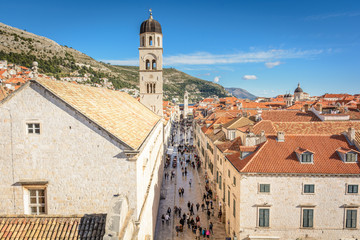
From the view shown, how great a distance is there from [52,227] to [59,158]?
401 centimetres

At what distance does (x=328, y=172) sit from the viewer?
770 inches

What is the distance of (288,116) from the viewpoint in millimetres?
40406

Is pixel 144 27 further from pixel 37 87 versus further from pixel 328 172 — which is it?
pixel 328 172

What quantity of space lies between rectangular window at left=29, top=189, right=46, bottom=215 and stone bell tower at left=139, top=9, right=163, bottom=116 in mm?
28649

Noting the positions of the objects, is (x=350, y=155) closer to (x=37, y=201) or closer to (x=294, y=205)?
(x=294, y=205)

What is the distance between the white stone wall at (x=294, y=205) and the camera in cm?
1961

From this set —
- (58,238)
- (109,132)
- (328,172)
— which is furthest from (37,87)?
(328,172)

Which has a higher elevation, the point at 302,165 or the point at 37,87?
the point at 37,87

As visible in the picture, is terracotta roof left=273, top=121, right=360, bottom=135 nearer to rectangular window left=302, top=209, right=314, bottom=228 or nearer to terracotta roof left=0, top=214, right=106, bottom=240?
rectangular window left=302, top=209, right=314, bottom=228

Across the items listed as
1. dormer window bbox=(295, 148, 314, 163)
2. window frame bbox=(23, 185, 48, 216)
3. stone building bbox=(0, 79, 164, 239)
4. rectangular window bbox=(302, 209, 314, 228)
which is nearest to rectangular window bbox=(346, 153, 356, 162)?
dormer window bbox=(295, 148, 314, 163)

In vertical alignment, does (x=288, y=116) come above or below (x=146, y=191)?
above

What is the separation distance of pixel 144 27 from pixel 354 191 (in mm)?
33086

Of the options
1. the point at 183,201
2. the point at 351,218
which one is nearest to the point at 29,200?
the point at 183,201

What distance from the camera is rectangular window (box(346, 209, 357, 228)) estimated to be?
19.7 metres
